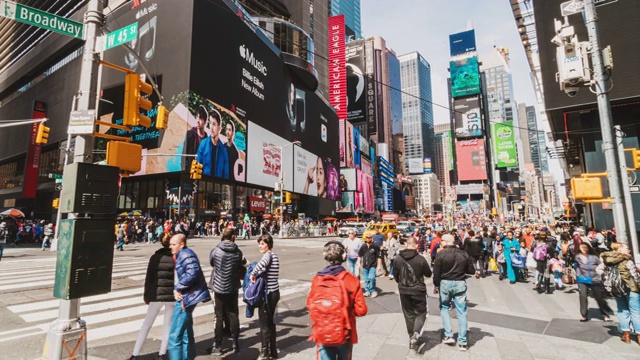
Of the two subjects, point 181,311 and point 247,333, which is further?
point 247,333

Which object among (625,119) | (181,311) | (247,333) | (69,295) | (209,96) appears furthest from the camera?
(209,96)

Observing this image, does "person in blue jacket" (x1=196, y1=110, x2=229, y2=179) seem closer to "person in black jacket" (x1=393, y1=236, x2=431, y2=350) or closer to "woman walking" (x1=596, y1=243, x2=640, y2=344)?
"person in black jacket" (x1=393, y1=236, x2=431, y2=350)

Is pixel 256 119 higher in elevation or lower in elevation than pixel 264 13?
lower

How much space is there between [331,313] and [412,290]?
2704mm

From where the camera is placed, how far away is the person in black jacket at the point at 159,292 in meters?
4.75

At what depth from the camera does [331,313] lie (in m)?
3.46

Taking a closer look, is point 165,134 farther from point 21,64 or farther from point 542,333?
point 21,64

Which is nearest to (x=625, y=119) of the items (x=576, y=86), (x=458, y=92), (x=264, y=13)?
(x=576, y=86)

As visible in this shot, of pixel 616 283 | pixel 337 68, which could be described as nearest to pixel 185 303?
pixel 616 283

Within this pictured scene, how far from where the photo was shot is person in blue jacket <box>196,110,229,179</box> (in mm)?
36188

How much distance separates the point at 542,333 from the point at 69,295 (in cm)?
790

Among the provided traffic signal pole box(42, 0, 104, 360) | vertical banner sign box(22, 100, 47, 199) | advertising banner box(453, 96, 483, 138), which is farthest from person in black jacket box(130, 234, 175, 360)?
advertising banner box(453, 96, 483, 138)

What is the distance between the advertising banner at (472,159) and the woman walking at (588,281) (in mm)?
128530

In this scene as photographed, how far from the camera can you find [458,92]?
126500 millimetres
